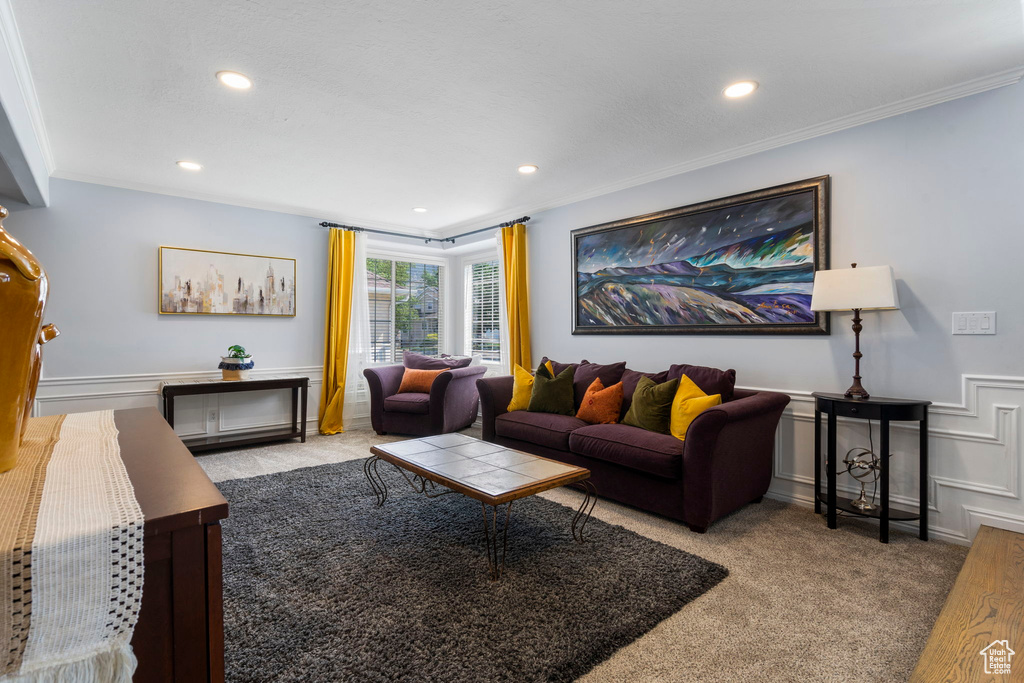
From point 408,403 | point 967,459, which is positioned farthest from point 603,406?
point 408,403

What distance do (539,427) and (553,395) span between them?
1.21 feet

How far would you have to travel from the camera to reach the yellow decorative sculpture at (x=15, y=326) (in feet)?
2.57

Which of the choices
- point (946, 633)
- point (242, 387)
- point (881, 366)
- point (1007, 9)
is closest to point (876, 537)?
point (881, 366)

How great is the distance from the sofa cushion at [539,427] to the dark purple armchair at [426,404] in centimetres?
106

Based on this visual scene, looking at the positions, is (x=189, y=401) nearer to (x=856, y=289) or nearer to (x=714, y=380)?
(x=714, y=380)

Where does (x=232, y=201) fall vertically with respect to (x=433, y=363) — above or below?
above

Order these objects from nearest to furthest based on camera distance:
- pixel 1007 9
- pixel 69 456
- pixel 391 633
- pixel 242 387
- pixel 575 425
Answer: pixel 69 456 < pixel 391 633 < pixel 1007 9 < pixel 575 425 < pixel 242 387

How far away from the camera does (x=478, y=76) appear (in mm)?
2543

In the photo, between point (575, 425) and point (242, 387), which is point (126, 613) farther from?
point (242, 387)

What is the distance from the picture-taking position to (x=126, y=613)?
651 millimetres

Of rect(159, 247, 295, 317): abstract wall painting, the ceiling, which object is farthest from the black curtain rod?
the ceiling

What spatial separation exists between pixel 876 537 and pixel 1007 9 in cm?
254

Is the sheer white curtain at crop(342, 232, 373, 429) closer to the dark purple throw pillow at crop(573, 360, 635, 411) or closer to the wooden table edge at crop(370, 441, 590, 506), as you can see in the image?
the dark purple throw pillow at crop(573, 360, 635, 411)

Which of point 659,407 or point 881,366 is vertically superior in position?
point 881,366
